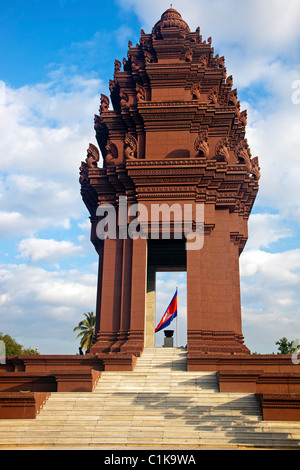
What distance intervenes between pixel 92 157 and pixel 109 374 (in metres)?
12.7

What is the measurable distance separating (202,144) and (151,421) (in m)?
14.8

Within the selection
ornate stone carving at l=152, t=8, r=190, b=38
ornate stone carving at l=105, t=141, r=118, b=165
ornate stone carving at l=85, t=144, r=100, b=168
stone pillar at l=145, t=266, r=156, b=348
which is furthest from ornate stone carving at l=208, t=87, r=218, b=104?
stone pillar at l=145, t=266, r=156, b=348

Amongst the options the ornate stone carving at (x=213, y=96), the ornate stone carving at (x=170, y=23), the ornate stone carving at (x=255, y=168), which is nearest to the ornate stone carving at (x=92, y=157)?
the ornate stone carving at (x=213, y=96)

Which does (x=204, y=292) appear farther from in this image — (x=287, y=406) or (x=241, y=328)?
(x=287, y=406)

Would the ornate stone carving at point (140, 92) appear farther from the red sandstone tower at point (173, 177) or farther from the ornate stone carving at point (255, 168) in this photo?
the ornate stone carving at point (255, 168)

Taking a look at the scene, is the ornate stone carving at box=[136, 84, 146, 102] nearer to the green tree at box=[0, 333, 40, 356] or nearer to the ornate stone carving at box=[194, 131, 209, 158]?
the ornate stone carving at box=[194, 131, 209, 158]

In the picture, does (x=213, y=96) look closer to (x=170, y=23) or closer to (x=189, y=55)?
(x=189, y=55)

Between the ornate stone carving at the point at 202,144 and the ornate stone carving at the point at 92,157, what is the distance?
557 centimetres

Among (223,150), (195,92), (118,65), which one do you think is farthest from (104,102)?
(223,150)

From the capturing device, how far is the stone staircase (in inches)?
547

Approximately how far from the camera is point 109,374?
63.0ft

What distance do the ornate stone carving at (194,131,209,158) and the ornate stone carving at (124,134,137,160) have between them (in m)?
3.32

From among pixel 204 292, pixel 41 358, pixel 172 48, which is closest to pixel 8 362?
pixel 41 358

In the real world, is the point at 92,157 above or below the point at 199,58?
below
